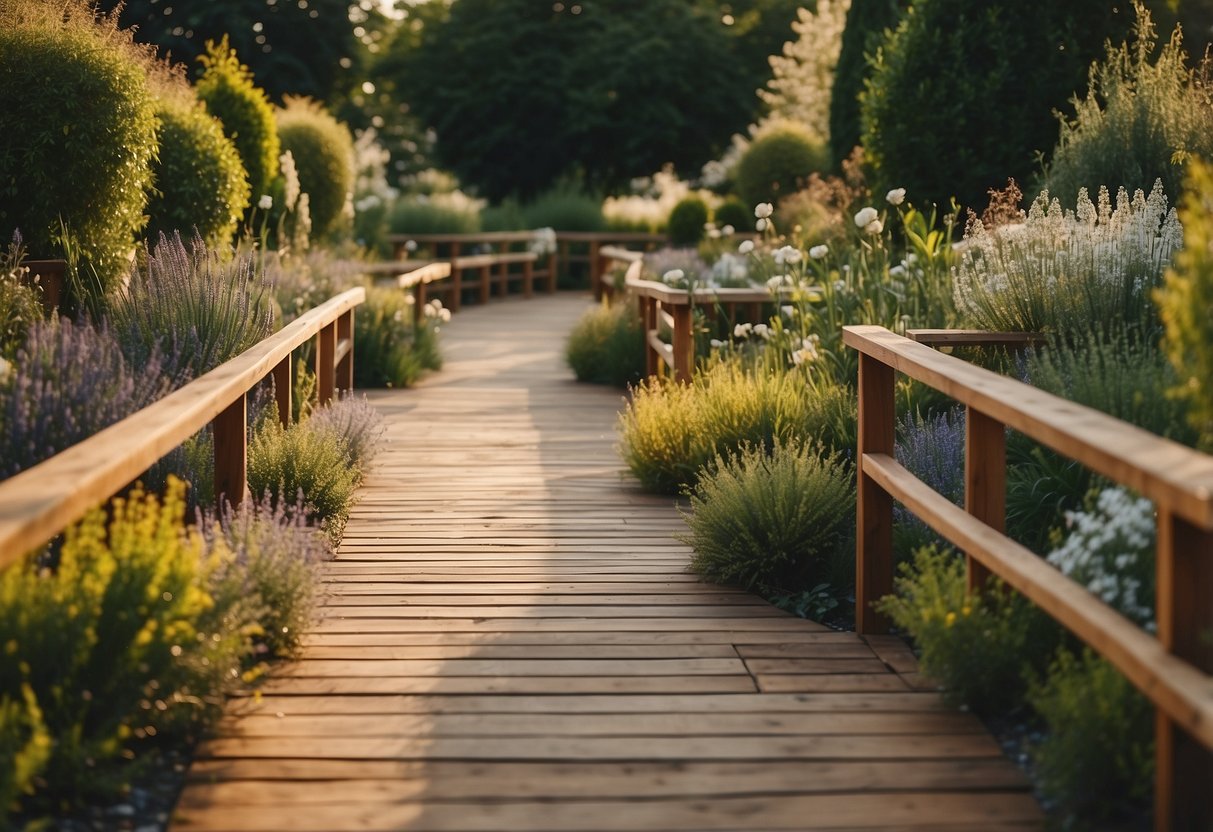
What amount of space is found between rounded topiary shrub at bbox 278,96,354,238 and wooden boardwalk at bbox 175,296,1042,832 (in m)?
9.45

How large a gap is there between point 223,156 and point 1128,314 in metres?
5.58

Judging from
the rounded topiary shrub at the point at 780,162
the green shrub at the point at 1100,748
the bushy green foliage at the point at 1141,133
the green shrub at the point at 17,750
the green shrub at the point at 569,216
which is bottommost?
the green shrub at the point at 1100,748

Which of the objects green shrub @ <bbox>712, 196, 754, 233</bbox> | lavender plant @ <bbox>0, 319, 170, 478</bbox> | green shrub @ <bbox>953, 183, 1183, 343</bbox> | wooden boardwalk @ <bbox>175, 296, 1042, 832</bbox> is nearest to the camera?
wooden boardwalk @ <bbox>175, 296, 1042, 832</bbox>

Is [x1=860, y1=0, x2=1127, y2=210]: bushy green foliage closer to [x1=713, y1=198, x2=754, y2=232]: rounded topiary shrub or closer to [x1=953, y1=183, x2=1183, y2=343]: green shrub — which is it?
[x1=953, y1=183, x2=1183, y2=343]: green shrub

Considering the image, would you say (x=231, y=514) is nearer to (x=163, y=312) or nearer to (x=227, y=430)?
(x=227, y=430)

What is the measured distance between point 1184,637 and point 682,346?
17.5ft

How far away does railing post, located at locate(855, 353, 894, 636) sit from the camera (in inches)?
168

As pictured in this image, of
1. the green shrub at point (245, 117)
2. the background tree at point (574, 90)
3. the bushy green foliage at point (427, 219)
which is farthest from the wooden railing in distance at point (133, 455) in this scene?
the background tree at point (574, 90)

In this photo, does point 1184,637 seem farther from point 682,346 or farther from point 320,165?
point 320,165

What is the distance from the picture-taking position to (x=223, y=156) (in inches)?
339

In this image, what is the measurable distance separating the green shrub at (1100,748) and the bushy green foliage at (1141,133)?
3.93 metres

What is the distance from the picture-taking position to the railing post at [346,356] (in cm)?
823

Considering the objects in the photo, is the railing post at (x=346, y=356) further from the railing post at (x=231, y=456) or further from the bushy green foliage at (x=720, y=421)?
the railing post at (x=231, y=456)

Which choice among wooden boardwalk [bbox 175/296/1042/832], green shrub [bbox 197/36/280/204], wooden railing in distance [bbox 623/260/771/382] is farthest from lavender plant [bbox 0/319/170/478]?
green shrub [bbox 197/36/280/204]
